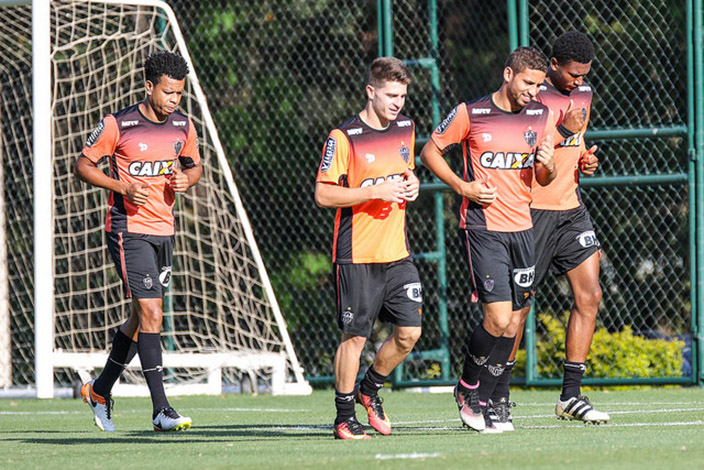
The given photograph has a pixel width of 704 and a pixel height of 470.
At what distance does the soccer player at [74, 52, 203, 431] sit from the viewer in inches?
297

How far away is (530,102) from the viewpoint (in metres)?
7.01

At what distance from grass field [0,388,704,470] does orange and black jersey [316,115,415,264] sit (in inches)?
37.7

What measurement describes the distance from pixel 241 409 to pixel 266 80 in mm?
5622

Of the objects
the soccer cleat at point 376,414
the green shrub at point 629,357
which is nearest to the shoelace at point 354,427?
the soccer cleat at point 376,414

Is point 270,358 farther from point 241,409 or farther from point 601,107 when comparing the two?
point 601,107

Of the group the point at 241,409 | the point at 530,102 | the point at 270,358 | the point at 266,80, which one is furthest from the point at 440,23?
the point at 530,102

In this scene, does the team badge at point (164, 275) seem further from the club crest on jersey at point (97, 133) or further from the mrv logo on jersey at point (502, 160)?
the mrv logo on jersey at point (502, 160)

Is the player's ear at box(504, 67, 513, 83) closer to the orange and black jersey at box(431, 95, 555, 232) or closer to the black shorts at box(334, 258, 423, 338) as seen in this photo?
the orange and black jersey at box(431, 95, 555, 232)

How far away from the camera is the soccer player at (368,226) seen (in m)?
6.55

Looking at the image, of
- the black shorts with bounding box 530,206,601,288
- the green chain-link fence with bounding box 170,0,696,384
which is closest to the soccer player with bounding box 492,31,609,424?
the black shorts with bounding box 530,206,601,288

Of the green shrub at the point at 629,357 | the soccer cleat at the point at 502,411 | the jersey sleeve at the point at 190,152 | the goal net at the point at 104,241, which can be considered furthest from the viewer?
the goal net at the point at 104,241

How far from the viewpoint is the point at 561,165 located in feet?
24.6

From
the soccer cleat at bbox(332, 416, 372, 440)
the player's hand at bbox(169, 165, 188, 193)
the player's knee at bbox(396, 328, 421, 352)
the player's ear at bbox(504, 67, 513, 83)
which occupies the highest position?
the player's ear at bbox(504, 67, 513, 83)

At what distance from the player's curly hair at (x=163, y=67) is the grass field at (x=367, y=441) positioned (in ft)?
6.76
